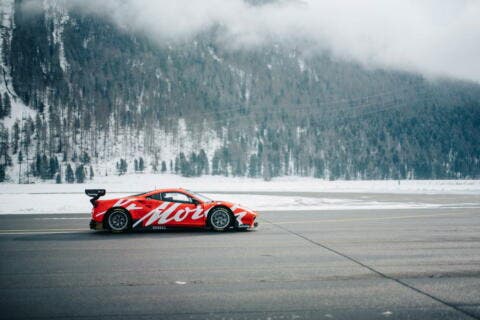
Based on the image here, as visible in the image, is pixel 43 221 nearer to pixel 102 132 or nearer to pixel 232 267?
pixel 232 267

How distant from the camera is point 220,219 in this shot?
12227 millimetres

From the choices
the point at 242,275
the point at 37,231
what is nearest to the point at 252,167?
the point at 37,231

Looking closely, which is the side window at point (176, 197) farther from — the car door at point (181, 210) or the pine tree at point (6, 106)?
the pine tree at point (6, 106)

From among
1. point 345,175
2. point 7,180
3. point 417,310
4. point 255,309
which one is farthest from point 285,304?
point 345,175

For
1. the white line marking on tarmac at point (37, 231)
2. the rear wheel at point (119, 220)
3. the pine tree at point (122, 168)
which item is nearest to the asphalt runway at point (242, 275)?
Result: the white line marking on tarmac at point (37, 231)

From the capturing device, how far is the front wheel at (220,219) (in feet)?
40.0

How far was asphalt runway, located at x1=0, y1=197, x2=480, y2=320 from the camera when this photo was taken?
468 cm

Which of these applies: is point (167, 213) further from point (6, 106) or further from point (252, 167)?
point (6, 106)

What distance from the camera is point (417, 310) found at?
4.64m

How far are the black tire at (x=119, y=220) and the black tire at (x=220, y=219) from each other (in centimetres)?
246

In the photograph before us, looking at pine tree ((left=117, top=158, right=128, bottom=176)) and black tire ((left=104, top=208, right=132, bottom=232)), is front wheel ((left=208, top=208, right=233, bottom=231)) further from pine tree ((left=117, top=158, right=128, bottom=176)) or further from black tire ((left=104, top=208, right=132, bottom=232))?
pine tree ((left=117, top=158, right=128, bottom=176))

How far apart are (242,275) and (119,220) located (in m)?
6.78

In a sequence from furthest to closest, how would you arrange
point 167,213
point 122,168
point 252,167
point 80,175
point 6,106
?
1. point 6,106
2. point 252,167
3. point 122,168
4. point 80,175
5. point 167,213

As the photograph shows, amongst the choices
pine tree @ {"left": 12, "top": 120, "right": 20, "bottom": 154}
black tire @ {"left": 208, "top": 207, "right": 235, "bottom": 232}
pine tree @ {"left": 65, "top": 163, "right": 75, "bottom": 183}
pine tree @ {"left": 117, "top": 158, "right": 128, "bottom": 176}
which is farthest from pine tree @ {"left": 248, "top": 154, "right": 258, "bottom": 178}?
black tire @ {"left": 208, "top": 207, "right": 235, "bottom": 232}
